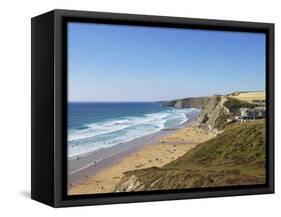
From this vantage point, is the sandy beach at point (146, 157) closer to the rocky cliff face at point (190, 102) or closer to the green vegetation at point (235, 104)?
the rocky cliff face at point (190, 102)

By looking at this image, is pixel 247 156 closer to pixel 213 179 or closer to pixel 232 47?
pixel 213 179

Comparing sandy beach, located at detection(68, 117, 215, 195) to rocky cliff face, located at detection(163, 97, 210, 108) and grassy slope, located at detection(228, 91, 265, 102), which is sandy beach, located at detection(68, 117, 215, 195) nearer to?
rocky cliff face, located at detection(163, 97, 210, 108)

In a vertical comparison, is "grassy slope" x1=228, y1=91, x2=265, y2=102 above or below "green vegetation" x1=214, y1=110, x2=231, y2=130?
above

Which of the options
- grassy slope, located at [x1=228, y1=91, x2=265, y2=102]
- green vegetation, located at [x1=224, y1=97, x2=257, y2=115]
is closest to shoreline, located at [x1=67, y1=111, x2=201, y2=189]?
green vegetation, located at [x1=224, y1=97, x2=257, y2=115]

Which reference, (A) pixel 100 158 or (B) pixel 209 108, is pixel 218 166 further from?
(A) pixel 100 158

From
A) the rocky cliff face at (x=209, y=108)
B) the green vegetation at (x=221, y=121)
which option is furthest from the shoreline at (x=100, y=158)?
the green vegetation at (x=221, y=121)

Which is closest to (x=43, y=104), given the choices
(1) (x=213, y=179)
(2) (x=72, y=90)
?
(2) (x=72, y=90)

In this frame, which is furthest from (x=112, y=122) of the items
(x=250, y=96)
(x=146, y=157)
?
(x=250, y=96)
